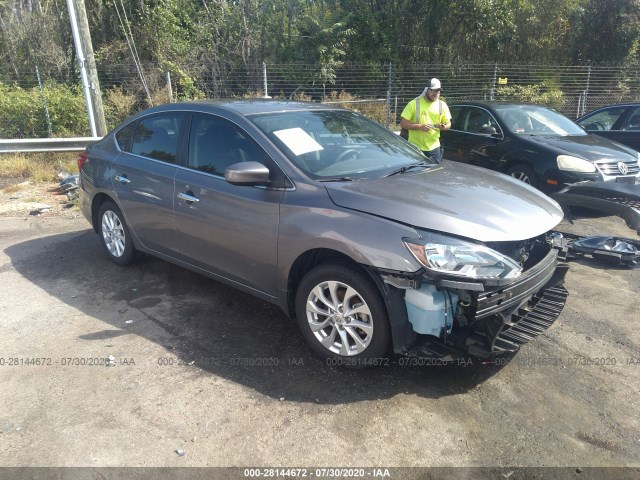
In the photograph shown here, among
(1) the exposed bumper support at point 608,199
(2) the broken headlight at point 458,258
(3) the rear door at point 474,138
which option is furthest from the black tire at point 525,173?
(2) the broken headlight at point 458,258

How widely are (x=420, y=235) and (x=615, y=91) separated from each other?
2087 cm

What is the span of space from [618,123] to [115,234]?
29.3 ft

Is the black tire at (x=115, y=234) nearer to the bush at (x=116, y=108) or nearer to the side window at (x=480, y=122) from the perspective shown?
the side window at (x=480, y=122)

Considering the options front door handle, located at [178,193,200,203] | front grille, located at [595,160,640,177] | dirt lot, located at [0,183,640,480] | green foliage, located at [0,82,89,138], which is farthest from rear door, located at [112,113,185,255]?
green foliage, located at [0,82,89,138]

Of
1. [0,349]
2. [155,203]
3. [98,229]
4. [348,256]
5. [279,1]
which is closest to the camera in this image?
[348,256]

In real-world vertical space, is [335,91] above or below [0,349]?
above

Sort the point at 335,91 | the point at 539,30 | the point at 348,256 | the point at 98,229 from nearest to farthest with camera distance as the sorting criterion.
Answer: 1. the point at 348,256
2. the point at 98,229
3. the point at 335,91
4. the point at 539,30

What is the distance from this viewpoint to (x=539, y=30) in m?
21.3

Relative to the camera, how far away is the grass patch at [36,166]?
910cm

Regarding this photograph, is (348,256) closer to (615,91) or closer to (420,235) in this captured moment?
(420,235)

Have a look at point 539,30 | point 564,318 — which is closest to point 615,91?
point 539,30

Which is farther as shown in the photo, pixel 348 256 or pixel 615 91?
pixel 615 91

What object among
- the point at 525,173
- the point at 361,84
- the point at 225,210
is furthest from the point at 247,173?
the point at 361,84

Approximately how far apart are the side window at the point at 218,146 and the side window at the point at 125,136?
1.04 m
